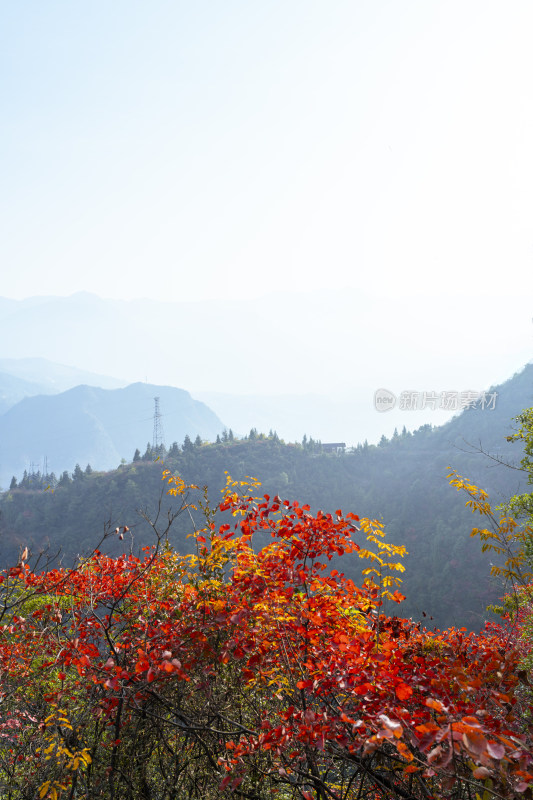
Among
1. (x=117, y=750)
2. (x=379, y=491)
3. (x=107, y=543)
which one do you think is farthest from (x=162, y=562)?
(x=379, y=491)

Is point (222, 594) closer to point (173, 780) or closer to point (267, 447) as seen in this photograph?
point (173, 780)

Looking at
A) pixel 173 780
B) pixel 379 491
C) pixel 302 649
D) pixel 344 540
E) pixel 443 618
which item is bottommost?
pixel 443 618

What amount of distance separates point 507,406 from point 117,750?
94226 millimetres

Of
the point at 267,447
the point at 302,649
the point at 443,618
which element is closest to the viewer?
the point at 302,649

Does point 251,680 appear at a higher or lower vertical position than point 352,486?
higher

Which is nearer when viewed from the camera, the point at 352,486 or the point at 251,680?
the point at 251,680

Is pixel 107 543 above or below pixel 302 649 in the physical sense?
below

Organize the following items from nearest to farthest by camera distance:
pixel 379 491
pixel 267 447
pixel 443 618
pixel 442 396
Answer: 1. pixel 442 396
2. pixel 443 618
3. pixel 379 491
4. pixel 267 447

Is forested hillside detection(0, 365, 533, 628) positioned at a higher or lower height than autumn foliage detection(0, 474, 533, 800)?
lower

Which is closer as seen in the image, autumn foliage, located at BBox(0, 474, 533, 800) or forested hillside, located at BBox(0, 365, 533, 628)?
autumn foliage, located at BBox(0, 474, 533, 800)

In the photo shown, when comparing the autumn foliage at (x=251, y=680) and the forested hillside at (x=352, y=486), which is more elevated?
the autumn foliage at (x=251, y=680)

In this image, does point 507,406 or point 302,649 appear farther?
point 507,406

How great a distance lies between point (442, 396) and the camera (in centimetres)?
3634

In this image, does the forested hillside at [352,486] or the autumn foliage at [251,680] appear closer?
the autumn foliage at [251,680]
